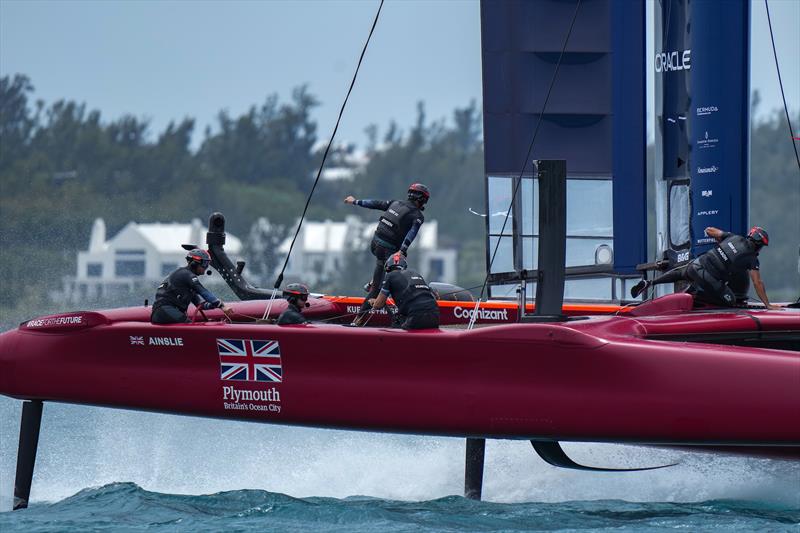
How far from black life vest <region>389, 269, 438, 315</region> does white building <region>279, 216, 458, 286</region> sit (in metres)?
39.8

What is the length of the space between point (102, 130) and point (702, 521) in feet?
127

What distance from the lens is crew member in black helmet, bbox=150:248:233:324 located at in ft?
27.3

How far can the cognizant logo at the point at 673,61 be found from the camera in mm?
9609

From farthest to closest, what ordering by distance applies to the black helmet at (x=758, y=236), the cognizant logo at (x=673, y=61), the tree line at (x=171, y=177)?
the tree line at (x=171, y=177) → the cognizant logo at (x=673, y=61) → the black helmet at (x=758, y=236)

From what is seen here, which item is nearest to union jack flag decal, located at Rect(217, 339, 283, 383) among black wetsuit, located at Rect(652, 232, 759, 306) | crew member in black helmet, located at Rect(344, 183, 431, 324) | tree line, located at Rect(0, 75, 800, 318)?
crew member in black helmet, located at Rect(344, 183, 431, 324)

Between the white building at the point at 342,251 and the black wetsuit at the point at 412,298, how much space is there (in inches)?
1564

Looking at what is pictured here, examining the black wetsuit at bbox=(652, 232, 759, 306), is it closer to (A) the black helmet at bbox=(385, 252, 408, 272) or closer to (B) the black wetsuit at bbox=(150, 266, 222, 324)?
(A) the black helmet at bbox=(385, 252, 408, 272)

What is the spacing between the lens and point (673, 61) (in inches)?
383

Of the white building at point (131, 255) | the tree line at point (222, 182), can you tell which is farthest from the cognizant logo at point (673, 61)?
the white building at point (131, 255)

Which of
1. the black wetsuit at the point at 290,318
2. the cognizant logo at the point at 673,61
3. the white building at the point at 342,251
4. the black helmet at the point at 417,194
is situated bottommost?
the black wetsuit at the point at 290,318

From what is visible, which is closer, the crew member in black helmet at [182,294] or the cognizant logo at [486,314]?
the crew member in black helmet at [182,294]

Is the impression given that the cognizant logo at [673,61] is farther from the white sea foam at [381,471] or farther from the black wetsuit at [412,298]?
the black wetsuit at [412,298]

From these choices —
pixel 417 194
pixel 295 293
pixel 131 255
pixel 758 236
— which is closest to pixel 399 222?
pixel 417 194

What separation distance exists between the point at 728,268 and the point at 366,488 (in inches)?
99.4
